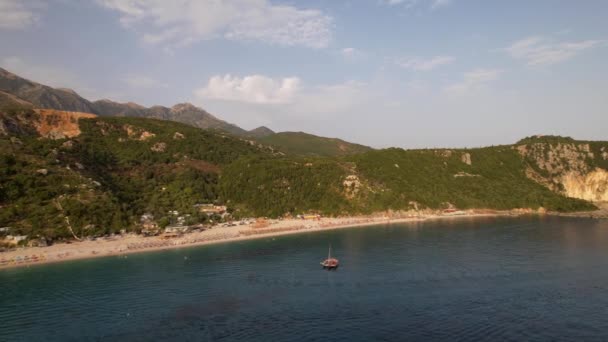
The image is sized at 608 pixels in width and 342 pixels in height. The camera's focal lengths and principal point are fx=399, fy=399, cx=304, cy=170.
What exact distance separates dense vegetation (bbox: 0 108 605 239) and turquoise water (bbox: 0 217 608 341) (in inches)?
935

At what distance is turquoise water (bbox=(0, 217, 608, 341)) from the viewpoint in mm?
43625

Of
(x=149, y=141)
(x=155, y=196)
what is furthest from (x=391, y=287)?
(x=149, y=141)

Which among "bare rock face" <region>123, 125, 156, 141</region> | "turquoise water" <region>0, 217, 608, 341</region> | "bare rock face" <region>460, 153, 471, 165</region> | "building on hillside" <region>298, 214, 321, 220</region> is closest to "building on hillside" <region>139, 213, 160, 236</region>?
"turquoise water" <region>0, 217, 608, 341</region>

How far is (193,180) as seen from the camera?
443 ft

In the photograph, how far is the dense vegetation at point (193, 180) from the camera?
94.7m

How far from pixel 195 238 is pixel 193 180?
41.6 meters

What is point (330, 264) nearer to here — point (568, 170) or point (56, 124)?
point (56, 124)

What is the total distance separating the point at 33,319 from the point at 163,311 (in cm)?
Answer: 1575

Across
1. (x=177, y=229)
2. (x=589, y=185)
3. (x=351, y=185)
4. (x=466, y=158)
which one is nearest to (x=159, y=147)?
(x=177, y=229)

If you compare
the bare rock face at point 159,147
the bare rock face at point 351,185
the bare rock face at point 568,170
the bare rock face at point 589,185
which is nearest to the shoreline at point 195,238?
the bare rock face at point 351,185

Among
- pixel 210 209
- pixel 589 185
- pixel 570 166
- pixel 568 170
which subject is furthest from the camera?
pixel 570 166

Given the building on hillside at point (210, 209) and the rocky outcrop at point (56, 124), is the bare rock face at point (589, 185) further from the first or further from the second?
the rocky outcrop at point (56, 124)

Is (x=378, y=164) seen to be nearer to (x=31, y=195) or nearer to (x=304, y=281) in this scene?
(x=304, y=281)

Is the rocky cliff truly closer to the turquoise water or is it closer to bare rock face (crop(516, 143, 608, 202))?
bare rock face (crop(516, 143, 608, 202))
